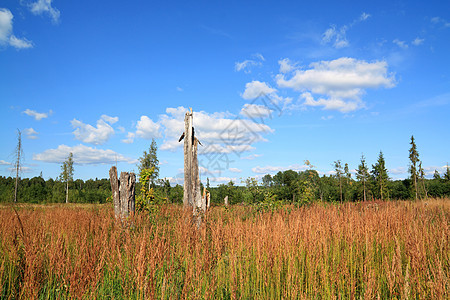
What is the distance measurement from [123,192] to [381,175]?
1567 inches

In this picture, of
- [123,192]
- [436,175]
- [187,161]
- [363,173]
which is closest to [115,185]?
[123,192]

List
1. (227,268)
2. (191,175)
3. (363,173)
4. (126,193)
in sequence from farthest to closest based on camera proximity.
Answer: (363,173) < (126,193) < (191,175) < (227,268)

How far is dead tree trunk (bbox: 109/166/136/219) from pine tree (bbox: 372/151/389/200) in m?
37.8

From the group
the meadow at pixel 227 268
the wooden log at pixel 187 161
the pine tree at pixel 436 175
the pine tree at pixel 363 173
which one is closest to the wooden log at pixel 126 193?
the meadow at pixel 227 268

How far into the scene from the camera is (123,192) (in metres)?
6.57

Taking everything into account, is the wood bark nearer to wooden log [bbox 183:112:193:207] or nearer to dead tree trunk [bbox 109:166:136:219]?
dead tree trunk [bbox 109:166:136:219]

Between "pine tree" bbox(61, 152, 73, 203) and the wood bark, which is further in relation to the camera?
"pine tree" bbox(61, 152, 73, 203)

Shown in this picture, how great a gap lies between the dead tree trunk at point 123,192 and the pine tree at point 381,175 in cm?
3776

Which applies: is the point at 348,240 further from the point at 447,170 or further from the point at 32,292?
the point at 447,170

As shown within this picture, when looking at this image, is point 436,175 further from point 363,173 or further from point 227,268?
point 227,268

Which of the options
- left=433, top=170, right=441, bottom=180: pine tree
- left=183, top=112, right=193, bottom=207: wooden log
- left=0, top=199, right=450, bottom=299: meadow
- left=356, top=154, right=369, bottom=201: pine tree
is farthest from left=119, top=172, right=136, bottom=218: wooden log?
left=433, top=170, right=441, bottom=180: pine tree

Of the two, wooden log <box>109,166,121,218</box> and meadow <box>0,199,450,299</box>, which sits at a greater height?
wooden log <box>109,166,121,218</box>

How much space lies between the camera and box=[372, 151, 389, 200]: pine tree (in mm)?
36969

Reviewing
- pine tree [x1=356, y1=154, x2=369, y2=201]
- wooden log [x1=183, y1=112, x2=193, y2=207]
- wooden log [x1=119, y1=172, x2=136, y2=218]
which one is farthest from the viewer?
pine tree [x1=356, y1=154, x2=369, y2=201]
